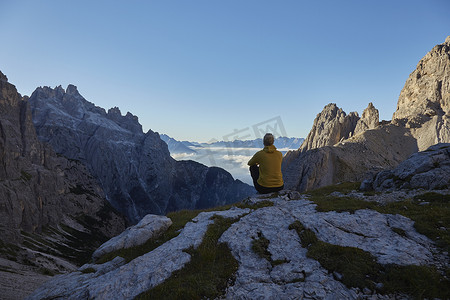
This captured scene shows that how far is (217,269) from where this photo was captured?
8.73 metres

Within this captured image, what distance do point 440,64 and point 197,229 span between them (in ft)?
527

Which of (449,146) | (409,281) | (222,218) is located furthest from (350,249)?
(449,146)

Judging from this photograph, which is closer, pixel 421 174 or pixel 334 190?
pixel 421 174

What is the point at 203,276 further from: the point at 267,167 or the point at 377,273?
the point at 267,167

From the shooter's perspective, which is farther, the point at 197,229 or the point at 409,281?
the point at 197,229

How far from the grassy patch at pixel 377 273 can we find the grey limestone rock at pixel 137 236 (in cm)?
886

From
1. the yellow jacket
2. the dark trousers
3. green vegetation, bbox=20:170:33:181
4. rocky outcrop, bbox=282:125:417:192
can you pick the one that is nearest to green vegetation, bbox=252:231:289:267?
the yellow jacket

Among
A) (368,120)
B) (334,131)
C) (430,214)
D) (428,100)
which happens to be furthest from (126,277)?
(428,100)

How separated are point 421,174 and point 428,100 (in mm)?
128002

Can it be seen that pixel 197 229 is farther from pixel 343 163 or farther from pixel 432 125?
pixel 432 125

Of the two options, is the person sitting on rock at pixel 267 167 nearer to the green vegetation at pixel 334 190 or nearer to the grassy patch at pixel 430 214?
the grassy patch at pixel 430 214

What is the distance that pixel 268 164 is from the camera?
16.8 meters

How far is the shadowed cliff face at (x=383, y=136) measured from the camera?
77688 mm

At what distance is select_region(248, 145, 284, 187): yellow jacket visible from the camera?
16641mm
